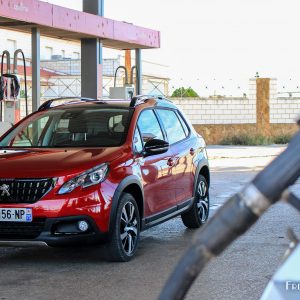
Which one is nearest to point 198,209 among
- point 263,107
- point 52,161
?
point 52,161

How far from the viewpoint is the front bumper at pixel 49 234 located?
274 inches

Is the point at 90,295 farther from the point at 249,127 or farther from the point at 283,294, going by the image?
the point at 249,127

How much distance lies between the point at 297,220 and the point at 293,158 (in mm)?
8610

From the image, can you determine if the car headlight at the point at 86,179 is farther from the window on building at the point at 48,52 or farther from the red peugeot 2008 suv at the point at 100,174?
the window on building at the point at 48,52

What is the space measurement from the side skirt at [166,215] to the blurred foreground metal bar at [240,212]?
6.15m

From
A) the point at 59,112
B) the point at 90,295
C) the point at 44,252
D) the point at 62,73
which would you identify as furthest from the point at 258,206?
the point at 62,73

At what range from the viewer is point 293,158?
157cm

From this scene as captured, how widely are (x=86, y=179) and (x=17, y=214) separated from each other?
720 millimetres

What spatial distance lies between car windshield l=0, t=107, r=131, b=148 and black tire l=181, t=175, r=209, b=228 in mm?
1667

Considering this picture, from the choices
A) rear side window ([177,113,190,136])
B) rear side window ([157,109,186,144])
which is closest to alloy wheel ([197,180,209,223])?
rear side window ([177,113,190,136])

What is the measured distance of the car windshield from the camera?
818 cm

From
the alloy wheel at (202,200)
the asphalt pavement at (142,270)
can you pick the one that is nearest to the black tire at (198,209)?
the alloy wheel at (202,200)

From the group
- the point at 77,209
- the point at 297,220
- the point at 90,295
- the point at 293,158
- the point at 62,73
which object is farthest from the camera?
the point at 62,73

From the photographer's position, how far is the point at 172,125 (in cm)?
909
